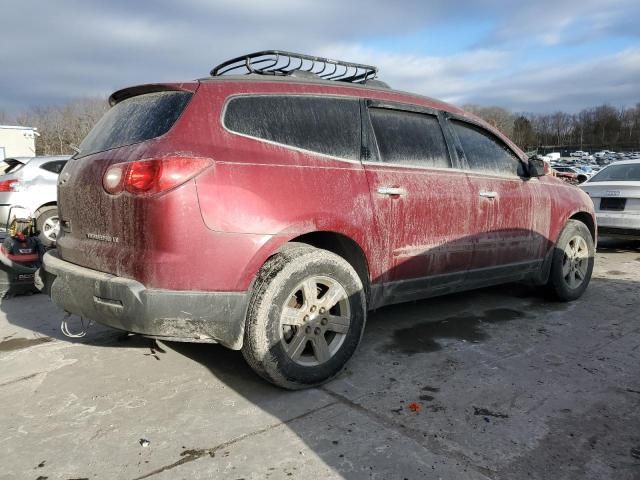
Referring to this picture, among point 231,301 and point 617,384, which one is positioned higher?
point 231,301

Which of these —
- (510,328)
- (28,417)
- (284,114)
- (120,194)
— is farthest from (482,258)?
(28,417)

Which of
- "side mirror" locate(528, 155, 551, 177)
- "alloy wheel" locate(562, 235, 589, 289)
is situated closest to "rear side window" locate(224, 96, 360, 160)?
"side mirror" locate(528, 155, 551, 177)

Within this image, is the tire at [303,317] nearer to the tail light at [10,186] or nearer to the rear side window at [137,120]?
the rear side window at [137,120]

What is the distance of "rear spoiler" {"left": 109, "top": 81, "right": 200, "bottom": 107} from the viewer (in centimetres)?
294

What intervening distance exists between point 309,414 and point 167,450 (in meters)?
0.74

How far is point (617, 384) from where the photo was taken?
318 centimetres

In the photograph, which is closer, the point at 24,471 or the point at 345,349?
the point at 24,471

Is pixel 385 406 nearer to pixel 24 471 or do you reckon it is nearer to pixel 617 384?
pixel 617 384

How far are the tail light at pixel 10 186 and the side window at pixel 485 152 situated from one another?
7.17 metres

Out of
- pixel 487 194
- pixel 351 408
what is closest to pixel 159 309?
pixel 351 408

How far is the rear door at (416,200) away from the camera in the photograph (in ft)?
11.3

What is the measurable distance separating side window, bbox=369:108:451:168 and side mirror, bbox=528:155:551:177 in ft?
3.59

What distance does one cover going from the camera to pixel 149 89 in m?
3.13

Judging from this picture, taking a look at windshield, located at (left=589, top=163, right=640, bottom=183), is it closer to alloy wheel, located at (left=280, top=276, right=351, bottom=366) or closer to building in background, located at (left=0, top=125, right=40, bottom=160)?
alloy wheel, located at (left=280, top=276, right=351, bottom=366)
